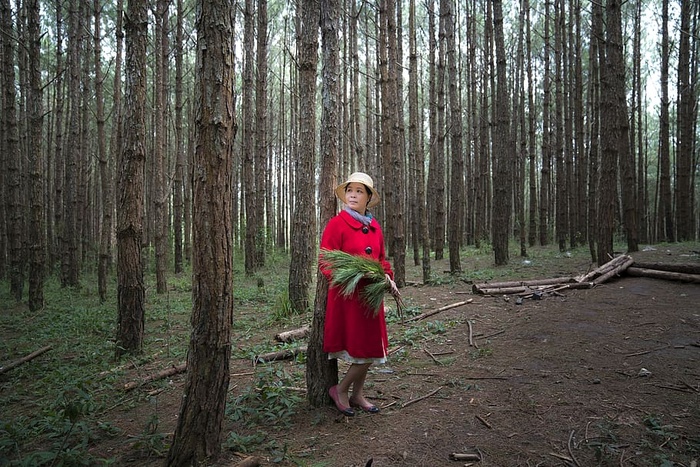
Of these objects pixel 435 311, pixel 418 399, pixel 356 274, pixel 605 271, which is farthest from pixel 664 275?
pixel 356 274

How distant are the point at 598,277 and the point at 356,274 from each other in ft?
18.9

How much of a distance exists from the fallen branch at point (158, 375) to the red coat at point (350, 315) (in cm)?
235

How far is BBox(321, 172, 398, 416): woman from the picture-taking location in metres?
3.20

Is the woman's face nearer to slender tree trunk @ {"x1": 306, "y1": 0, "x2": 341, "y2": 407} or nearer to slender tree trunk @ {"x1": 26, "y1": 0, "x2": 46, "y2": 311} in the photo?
slender tree trunk @ {"x1": 306, "y1": 0, "x2": 341, "y2": 407}

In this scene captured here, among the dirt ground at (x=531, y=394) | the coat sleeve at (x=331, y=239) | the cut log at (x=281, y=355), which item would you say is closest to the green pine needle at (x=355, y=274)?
the coat sleeve at (x=331, y=239)

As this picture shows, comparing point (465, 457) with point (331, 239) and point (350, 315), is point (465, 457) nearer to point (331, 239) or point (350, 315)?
point (350, 315)

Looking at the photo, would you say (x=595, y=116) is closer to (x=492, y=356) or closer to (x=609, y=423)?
(x=492, y=356)

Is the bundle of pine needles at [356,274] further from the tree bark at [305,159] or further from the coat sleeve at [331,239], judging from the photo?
the tree bark at [305,159]

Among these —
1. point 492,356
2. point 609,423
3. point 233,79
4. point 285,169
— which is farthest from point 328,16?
point 285,169

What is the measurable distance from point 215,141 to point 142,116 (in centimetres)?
375

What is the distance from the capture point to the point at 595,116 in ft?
48.6

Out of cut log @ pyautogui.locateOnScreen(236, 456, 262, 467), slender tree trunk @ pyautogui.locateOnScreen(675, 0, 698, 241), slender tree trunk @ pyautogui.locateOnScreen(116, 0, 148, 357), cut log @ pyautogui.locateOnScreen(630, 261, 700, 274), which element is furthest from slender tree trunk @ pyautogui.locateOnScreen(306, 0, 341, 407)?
slender tree trunk @ pyautogui.locateOnScreen(675, 0, 698, 241)

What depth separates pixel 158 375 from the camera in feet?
14.9

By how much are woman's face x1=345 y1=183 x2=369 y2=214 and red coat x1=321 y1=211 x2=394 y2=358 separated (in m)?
0.11
